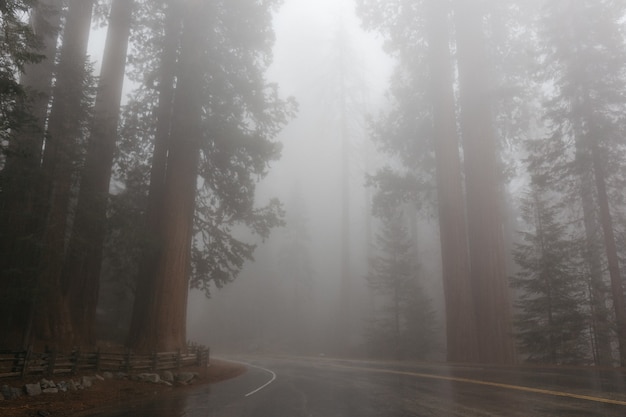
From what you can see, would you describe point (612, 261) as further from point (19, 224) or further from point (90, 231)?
point (19, 224)

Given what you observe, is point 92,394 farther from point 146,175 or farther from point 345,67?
point 345,67

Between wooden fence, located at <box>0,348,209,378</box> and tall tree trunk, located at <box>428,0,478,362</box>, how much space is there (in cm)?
922

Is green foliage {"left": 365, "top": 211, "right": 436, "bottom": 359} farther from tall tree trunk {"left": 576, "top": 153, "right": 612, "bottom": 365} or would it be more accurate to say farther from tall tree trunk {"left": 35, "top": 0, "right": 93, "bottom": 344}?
tall tree trunk {"left": 35, "top": 0, "right": 93, "bottom": 344}

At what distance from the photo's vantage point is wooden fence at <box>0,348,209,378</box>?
9906 mm

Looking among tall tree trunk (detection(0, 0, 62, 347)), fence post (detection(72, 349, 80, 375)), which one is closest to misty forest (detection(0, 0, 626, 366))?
tall tree trunk (detection(0, 0, 62, 347))

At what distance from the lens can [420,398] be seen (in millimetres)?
7047

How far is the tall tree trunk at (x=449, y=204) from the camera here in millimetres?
15469

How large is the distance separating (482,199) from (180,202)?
A: 10.6 meters

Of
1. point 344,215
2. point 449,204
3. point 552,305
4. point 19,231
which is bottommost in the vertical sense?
point 552,305

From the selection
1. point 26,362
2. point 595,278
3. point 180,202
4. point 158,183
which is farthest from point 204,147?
point 595,278

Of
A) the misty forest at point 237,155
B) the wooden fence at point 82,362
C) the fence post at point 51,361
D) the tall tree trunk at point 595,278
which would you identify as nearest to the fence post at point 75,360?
the wooden fence at point 82,362

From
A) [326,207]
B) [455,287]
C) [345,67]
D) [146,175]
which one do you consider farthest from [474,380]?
[326,207]

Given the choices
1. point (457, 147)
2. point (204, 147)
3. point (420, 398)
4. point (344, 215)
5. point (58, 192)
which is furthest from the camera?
point (344, 215)

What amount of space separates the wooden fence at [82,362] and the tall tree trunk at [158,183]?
1.33 m
